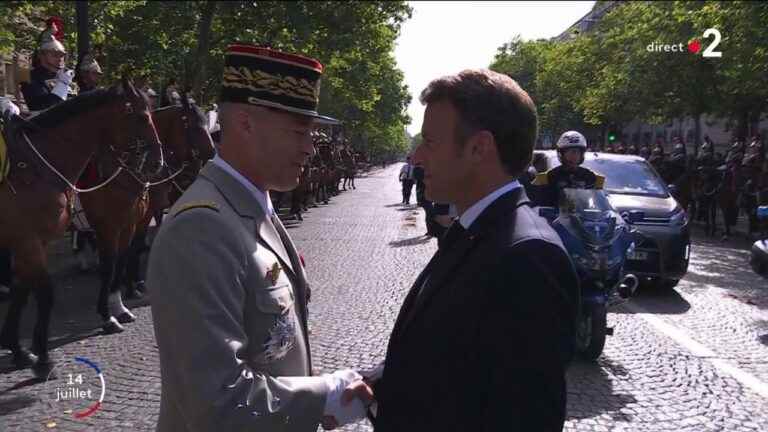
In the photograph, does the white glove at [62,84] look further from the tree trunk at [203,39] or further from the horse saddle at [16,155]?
the tree trunk at [203,39]

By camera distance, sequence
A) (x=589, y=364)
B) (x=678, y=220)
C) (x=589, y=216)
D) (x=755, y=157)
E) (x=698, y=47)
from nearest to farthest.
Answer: (x=589, y=364)
(x=589, y=216)
(x=678, y=220)
(x=755, y=157)
(x=698, y=47)

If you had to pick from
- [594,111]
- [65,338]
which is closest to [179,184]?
[65,338]

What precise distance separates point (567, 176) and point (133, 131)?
4.29 meters

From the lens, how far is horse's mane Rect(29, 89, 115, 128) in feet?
17.6

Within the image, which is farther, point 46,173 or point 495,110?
point 46,173

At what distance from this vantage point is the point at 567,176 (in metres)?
6.42

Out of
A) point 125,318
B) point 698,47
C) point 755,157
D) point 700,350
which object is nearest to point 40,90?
point 125,318

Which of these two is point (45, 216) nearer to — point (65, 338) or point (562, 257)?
point (65, 338)

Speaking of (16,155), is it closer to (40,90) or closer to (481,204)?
(40,90)

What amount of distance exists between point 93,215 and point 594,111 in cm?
3216

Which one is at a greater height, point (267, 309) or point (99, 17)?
point (99, 17)

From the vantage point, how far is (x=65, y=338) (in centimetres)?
580

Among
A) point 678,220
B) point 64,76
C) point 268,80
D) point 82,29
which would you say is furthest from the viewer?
point 82,29

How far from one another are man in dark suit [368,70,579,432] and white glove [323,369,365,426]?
72mm
